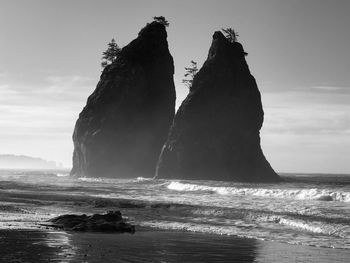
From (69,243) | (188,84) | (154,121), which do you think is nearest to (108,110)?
(154,121)

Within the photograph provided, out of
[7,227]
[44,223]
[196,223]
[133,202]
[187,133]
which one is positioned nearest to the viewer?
[7,227]

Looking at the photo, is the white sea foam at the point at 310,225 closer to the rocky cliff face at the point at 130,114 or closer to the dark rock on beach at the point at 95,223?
the dark rock on beach at the point at 95,223

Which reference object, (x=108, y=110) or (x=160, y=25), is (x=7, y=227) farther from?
(x=160, y=25)

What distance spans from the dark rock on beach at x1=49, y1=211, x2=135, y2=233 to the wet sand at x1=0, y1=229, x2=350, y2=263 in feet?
3.64

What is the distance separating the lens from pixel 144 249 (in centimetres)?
1709

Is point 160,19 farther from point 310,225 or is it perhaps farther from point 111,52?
point 310,225

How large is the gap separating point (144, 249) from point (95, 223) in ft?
19.9

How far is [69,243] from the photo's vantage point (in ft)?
58.3

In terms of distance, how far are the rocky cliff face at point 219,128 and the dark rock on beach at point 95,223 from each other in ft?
228

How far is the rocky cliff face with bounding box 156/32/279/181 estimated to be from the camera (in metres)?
94.1

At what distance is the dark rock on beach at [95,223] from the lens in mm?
22016

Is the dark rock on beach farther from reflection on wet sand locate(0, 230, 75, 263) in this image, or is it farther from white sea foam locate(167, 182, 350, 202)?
white sea foam locate(167, 182, 350, 202)

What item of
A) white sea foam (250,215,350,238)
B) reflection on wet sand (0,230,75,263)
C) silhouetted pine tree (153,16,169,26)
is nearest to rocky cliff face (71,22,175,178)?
silhouetted pine tree (153,16,169,26)

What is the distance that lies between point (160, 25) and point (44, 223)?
10421 centimetres
